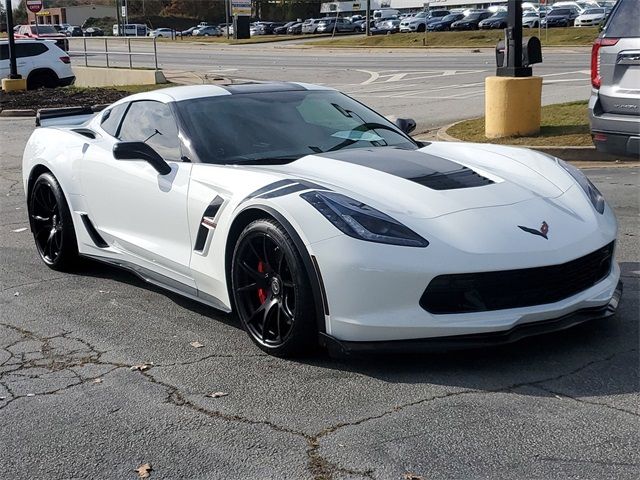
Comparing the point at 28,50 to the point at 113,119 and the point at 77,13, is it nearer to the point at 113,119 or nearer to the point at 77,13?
the point at 113,119

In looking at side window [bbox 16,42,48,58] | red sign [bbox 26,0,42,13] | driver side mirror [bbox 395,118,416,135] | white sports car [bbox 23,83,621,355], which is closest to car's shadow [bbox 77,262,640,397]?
white sports car [bbox 23,83,621,355]

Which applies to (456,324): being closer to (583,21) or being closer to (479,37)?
(479,37)

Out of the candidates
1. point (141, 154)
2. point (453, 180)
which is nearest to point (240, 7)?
point (141, 154)

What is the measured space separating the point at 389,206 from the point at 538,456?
1.49 metres

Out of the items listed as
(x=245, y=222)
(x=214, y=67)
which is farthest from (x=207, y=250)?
(x=214, y=67)

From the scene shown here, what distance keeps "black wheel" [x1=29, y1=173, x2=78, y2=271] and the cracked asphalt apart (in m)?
1.13

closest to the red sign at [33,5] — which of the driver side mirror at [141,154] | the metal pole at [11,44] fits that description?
the metal pole at [11,44]

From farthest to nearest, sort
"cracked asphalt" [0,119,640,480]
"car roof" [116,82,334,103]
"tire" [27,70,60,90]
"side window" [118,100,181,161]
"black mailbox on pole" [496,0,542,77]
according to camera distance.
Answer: "tire" [27,70,60,90], "black mailbox on pole" [496,0,542,77], "car roof" [116,82,334,103], "side window" [118,100,181,161], "cracked asphalt" [0,119,640,480]

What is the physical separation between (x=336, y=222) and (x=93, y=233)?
2590mm

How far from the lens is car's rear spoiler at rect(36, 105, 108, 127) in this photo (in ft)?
24.7

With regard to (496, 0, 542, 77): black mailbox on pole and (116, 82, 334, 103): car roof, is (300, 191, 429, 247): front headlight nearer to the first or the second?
(116, 82, 334, 103): car roof

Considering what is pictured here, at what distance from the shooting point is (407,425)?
387cm

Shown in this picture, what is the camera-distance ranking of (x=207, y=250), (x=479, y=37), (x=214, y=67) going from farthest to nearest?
(x=479, y=37) < (x=214, y=67) < (x=207, y=250)

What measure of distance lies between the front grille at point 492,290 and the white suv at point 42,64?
2439 centimetres
